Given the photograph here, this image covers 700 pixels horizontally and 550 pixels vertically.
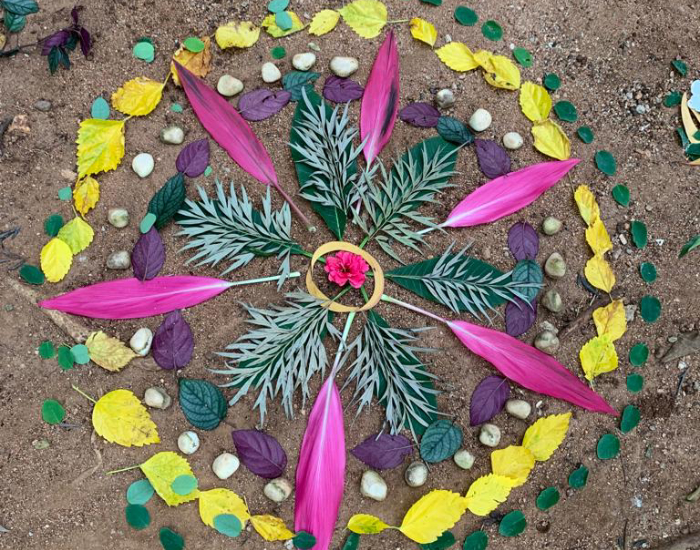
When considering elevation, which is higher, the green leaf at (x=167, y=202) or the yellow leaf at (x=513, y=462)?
the green leaf at (x=167, y=202)

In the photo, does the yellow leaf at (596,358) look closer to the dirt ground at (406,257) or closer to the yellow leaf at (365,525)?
the dirt ground at (406,257)

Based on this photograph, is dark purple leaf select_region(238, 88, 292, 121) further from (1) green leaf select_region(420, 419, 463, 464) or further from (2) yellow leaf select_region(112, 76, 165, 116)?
(1) green leaf select_region(420, 419, 463, 464)

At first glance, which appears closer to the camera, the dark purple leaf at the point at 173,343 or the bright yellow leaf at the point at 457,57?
the dark purple leaf at the point at 173,343

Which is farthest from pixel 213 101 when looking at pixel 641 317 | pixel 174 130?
pixel 641 317

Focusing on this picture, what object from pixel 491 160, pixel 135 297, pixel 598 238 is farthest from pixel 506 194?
pixel 135 297

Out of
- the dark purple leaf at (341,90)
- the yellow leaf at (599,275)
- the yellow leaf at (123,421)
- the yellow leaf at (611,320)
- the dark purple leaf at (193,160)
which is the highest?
the dark purple leaf at (341,90)

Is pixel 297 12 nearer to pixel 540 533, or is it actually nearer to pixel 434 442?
pixel 434 442

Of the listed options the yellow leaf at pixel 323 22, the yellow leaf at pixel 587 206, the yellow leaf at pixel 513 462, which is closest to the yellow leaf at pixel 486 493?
Result: the yellow leaf at pixel 513 462
